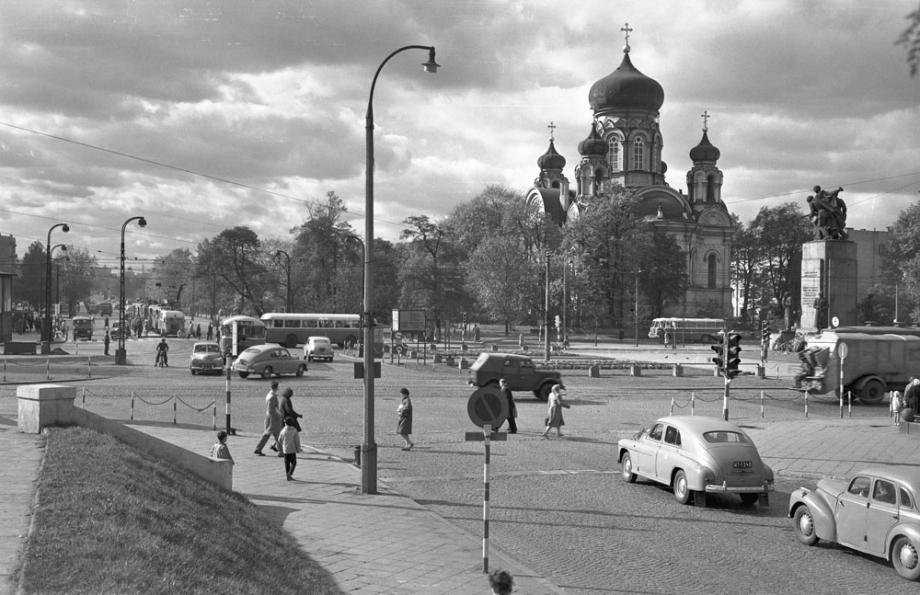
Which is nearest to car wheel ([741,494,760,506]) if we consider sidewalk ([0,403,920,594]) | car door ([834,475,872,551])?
car door ([834,475,872,551])

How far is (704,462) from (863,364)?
21.5 m

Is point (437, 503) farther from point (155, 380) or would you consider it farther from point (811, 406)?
point (155, 380)

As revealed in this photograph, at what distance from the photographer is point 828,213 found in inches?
1590

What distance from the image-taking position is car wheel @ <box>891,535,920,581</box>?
35.1 ft

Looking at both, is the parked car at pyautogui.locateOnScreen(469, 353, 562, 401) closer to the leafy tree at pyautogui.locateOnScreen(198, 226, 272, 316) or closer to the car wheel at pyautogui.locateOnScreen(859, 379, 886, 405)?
the car wheel at pyautogui.locateOnScreen(859, 379, 886, 405)

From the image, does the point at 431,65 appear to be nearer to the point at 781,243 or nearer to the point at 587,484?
the point at 587,484

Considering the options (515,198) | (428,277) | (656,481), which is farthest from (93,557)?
(515,198)

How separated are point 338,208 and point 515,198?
1106 inches

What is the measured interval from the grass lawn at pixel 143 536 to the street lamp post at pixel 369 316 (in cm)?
258

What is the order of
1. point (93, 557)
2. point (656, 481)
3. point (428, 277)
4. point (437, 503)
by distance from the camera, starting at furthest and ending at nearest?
point (428, 277), point (656, 481), point (437, 503), point (93, 557)

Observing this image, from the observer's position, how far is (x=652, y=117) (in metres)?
105

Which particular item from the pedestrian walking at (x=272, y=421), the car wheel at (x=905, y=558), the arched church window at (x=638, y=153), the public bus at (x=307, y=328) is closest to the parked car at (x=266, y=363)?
the pedestrian walking at (x=272, y=421)

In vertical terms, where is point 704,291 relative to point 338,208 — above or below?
below

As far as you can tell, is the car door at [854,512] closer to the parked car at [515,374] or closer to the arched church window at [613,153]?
the parked car at [515,374]
